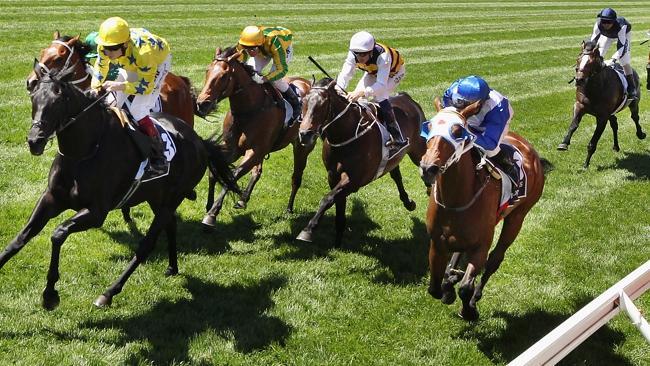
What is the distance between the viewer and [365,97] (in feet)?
26.8

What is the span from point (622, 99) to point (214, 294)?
8793 millimetres

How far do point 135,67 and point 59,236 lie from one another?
1.68 metres

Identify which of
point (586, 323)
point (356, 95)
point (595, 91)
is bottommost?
point (595, 91)

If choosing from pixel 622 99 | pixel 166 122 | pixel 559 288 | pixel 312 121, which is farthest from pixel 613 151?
pixel 166 122

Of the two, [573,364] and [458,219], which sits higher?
[458,219]

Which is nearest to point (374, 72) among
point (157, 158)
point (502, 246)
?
point (502, 246)

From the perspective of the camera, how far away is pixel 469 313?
6090 millimetres

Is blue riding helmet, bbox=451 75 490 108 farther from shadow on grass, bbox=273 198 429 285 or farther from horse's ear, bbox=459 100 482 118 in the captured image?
shadow on grass, bbox=273 198 429 285

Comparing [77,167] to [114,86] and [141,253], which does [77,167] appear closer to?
[114,86]

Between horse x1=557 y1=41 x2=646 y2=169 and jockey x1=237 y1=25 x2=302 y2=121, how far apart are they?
5.31 m

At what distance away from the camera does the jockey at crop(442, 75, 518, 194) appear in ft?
18.1

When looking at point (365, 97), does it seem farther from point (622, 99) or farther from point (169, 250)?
point (622, 99)

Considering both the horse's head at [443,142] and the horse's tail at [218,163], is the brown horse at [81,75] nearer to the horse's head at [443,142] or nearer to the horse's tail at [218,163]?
the horse's tail at [218,163]

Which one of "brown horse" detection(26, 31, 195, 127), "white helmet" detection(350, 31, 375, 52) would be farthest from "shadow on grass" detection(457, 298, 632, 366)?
"brown horse" detection(26, 31, 195, 127)
